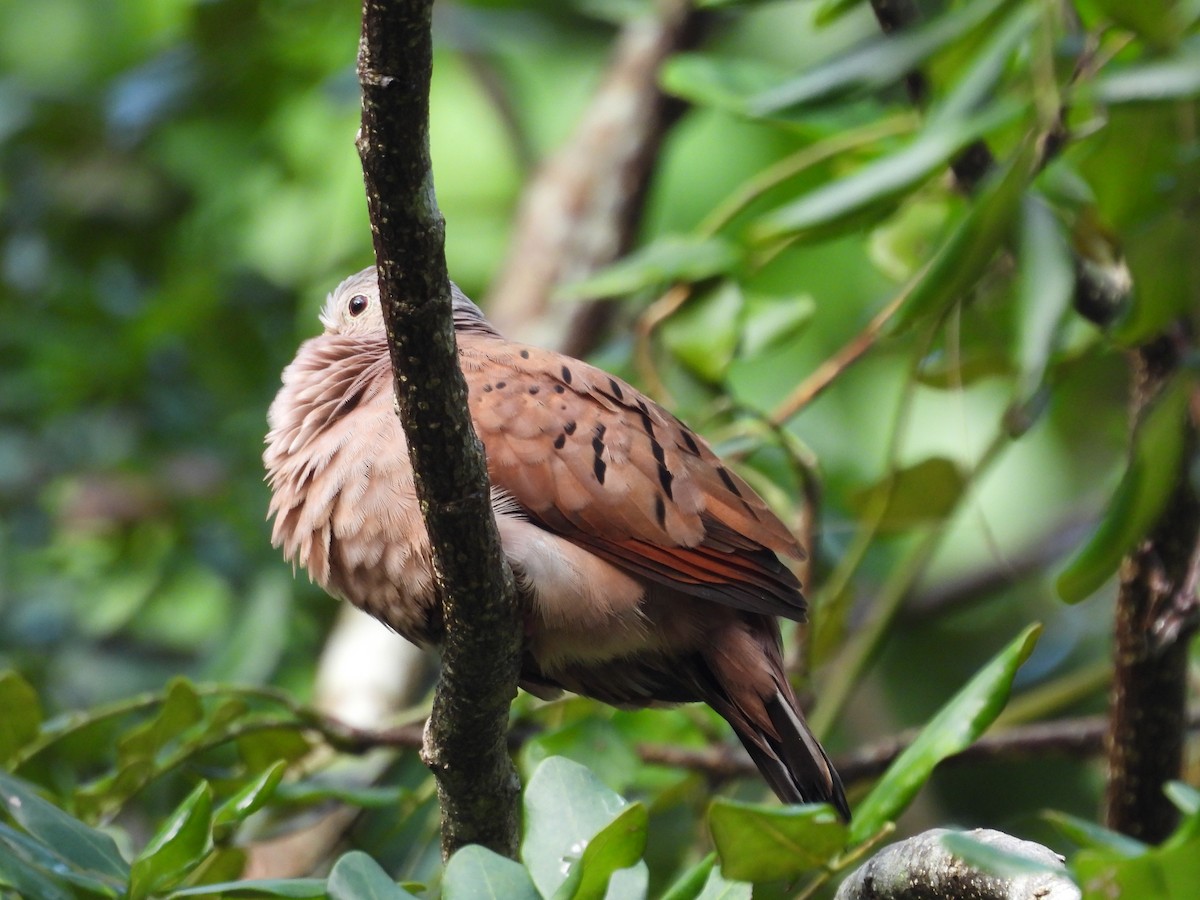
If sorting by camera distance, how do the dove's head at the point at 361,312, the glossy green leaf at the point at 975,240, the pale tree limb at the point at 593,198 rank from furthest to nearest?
the pale tree limb at the point at 593,198 → the dove's head at the point at 361,312 → the glossy green leaf at the point at 975,240

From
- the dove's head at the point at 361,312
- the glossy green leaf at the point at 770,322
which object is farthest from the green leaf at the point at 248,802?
the glossy green leaf at the point at 770,322

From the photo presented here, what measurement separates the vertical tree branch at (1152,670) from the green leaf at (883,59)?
2.99 feet

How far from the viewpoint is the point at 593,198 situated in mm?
5562

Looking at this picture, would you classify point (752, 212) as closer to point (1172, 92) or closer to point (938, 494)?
point (938, 494)

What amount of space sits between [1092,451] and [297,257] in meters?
3.83

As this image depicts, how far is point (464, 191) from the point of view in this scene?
7.12m

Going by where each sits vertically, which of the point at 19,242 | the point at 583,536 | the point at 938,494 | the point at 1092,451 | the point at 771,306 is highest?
the point at 19,242

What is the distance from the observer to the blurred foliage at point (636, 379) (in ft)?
8.46

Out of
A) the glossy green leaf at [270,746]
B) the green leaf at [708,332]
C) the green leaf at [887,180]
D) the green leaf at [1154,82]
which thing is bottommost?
the glossy green leaf at [270,746]

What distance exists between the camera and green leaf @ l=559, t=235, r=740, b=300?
3383 millimetres

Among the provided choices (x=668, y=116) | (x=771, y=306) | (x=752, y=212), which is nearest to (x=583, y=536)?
(x=771, y=306)

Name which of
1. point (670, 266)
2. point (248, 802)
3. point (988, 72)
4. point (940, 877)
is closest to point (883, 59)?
point (988, 72)

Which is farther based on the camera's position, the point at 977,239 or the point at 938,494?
the point at 938,494

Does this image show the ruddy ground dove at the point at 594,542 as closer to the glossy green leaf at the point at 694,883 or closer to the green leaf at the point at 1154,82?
the glossy green leaf at the point at 694,883
